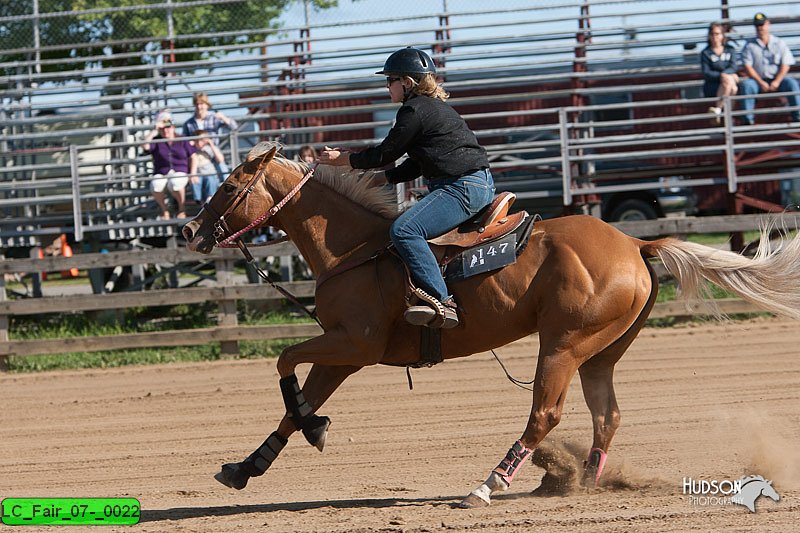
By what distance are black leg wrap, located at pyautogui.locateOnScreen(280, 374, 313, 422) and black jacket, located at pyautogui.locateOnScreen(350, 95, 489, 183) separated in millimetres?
1531

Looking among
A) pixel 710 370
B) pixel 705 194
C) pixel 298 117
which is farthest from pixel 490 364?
pixel 705 194

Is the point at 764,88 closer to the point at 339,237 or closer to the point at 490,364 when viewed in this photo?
the point at 490,364

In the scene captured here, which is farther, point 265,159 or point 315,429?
point 265,159

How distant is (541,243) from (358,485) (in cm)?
223

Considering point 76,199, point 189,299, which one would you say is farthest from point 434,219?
point 76,199

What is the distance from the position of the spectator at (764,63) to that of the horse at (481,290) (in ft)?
31.1

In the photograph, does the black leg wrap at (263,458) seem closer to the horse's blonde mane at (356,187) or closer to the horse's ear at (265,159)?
the horse's blonde mane at (356,187)

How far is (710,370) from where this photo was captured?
10.8 metres

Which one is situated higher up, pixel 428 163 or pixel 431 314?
pixel 428 163

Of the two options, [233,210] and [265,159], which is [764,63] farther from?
[233,210]

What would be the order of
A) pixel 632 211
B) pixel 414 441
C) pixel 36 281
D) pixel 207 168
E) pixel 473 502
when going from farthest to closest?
pixel 632 211
pixel 36 281
pixel 207 168
pixel 414 441
pixel 473 502

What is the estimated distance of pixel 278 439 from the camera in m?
6.72

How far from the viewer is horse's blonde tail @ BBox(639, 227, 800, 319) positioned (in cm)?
674

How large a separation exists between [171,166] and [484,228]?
31.5ft
